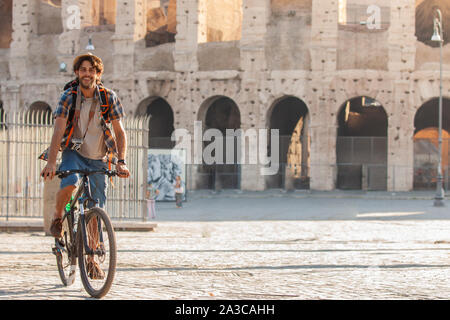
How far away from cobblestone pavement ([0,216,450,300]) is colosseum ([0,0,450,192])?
15907 mm

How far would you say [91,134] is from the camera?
6008 millimetres

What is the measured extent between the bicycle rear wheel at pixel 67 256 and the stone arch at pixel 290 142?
899 inches

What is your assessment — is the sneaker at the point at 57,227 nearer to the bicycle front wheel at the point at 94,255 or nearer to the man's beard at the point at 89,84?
the bicycle front wheel at the point at 94,255

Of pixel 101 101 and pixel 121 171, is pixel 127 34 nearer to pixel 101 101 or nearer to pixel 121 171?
pixel 101 101

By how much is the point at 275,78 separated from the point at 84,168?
2454 centimetres

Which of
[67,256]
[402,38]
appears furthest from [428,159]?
[67,256]

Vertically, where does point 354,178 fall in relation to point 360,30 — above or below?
below

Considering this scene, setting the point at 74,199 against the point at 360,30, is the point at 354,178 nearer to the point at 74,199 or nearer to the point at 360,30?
the point at 360,30

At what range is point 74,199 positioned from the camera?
6.00 meters

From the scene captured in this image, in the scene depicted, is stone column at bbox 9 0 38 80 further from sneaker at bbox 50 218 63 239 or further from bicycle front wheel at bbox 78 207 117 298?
bicycle front wheel at bbox 78 207 117 298

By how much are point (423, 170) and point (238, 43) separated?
31.8ft

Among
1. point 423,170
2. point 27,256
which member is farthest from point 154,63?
point 27,256

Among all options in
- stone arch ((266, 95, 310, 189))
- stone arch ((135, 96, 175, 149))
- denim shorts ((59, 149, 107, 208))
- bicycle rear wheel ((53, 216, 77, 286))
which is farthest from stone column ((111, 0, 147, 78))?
denim shorts ((59, 149, 107, 208))

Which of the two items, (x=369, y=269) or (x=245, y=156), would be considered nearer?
(x=369, y=269)
